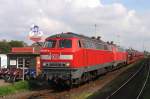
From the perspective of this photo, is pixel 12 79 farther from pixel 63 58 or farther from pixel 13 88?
pixel 63 58

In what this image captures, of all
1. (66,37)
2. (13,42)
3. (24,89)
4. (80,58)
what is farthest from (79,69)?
(13,42)

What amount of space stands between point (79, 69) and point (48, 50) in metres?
2.45

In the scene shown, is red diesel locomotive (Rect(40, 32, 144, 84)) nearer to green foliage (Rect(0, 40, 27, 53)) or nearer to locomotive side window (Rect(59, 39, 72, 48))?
locomotive side window (Rect(59, 39, 72, 48))

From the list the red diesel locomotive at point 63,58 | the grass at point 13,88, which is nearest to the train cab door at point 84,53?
the red diesel locomotive at point 63,58

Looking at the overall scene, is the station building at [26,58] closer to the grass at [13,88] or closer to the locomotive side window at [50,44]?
the grass at [13,88]

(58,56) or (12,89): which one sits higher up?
(58,56)

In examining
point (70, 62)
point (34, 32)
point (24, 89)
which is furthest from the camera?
point (34, 32)

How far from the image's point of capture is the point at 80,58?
80.9 ft

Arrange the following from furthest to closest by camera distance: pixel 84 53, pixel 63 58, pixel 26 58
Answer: pixel 26 58
pixel 84 53
pixel 63 58

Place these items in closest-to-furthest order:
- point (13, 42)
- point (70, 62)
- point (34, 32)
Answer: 1. point (70, 62)
2. point (34, 32)
3. point (13, 42)

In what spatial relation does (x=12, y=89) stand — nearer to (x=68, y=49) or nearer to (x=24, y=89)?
(x=24, y=89)

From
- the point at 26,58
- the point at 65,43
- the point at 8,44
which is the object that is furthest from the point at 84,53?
the point at 8,44

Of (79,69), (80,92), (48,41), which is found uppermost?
→ (48,41)

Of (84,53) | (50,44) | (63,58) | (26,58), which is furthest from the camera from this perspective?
(26,58)
